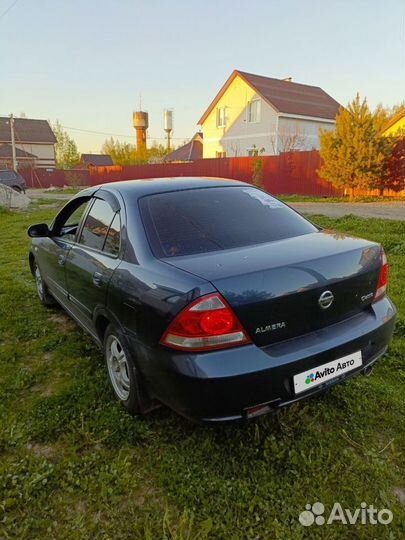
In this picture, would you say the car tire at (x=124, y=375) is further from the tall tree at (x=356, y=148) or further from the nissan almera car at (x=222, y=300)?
the tall tree at (x=356, y=148)

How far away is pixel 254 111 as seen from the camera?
2916cm

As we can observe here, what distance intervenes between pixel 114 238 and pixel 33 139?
6070 centimetres

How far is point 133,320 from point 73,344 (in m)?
1.63

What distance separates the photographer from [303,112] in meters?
28.7

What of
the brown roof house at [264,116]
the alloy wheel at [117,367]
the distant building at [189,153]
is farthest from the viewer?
the distant building at [189,153]

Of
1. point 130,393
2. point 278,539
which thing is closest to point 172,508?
point 278,539

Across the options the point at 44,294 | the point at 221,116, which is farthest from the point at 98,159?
the point at 44,294

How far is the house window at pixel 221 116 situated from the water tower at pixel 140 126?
29.2 meters

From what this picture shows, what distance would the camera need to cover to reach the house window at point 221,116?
31383 millimetres

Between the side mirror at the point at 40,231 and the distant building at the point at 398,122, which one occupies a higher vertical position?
the distant building at the point at 398,122

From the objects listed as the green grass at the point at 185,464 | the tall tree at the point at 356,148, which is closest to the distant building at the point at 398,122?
the tall tree at the point at 356,148

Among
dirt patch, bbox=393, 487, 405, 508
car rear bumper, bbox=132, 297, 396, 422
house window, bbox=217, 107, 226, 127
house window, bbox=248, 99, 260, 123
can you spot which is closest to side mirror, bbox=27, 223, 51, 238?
car rear bumper, bbox=132, 297, 396, 422

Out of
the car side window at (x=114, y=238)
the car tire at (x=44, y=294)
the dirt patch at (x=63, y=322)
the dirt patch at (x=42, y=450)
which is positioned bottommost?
the dirt patch at (x=42, y=450)

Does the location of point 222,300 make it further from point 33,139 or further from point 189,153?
point 33,139
